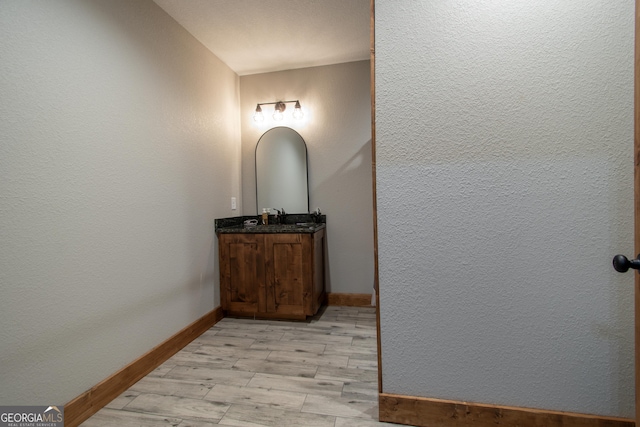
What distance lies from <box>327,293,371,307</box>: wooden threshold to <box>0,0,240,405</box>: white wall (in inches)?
53.4

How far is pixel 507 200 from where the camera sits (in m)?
1.27

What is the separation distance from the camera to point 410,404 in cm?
137

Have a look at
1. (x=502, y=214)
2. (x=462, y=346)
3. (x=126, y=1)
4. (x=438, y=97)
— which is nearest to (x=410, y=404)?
(x=462, y=346)

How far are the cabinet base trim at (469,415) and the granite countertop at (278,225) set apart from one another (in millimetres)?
1558

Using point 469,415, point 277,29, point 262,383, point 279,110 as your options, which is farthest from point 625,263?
point 279,110

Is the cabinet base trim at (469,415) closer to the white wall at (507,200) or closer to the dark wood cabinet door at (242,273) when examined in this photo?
the white wall at (507,200)

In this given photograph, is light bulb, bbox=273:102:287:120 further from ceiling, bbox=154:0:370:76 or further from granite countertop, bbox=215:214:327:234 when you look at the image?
granite countertop, bbox=215:214:327:234

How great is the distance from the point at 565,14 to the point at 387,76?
0.74 m

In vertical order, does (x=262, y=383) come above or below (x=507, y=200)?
below

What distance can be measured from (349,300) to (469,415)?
6.11 ft

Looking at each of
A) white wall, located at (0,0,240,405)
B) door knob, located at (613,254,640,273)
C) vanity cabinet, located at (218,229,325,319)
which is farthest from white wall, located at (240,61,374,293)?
door knob, located at (613,254,640,273)

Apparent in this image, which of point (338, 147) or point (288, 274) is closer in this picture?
point (288, 274)

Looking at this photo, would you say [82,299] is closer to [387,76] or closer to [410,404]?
[410,404]

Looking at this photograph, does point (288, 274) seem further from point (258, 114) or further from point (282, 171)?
point (258, 114)
